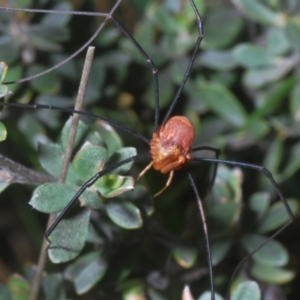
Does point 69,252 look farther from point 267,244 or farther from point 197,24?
point 197,24

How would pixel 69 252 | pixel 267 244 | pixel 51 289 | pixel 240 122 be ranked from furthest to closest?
pixel 240 122 → pixel 267 244 → pixel 51 289 → pixel 69 252

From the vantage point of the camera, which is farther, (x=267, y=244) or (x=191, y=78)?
(x=191, y=78)

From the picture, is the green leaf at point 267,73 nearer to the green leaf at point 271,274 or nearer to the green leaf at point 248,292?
the green leaf at point 271,274

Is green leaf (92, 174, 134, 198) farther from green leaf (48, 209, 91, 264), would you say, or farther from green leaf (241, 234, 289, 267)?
green leaf (241, 234, 289, 267)

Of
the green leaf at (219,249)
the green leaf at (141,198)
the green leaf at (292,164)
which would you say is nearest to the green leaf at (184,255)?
the green leaf at (219,249)

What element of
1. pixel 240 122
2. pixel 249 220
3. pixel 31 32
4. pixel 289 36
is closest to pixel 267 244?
pixel 249 220

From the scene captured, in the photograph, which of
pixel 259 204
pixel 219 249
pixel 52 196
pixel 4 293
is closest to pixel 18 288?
pixel 4 293
